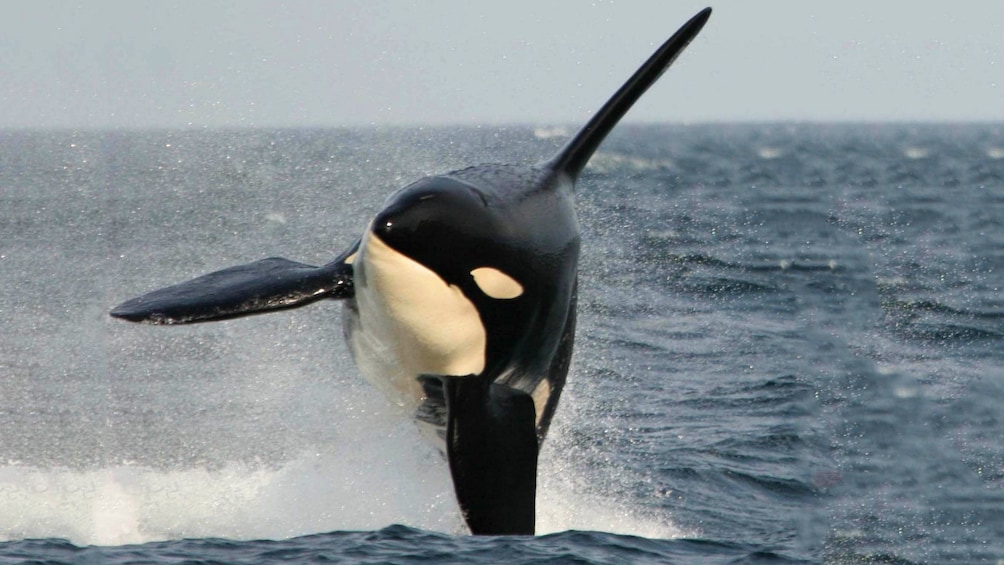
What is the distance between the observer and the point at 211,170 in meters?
95.9

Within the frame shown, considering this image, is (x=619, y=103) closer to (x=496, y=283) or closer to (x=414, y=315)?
(x=496, y=283)

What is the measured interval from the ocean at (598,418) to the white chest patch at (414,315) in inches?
38.7

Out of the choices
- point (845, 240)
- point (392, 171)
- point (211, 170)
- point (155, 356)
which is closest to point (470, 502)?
point (155, 356)

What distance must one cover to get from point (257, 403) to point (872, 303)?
47.8 ft

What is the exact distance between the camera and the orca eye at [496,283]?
8594 mm

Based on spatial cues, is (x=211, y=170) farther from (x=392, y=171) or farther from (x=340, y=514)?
(x=340, y=514)

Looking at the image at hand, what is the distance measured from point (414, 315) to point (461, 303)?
0.31 meters

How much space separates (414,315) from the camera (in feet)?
28.4

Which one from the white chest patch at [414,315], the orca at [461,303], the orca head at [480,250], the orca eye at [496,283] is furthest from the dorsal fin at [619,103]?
the white chest patch at [414,315]

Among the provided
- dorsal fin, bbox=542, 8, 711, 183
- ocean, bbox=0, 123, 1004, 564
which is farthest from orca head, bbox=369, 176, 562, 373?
ocean, bbox=0, 123, 1004, 564

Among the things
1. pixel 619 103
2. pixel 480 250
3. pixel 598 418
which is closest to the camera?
pixel 480 250

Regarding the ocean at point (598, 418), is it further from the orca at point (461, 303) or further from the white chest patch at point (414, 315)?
the white chest patch at point (414, 315)

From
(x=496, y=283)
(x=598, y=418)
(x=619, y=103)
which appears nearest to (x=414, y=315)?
(x=496, y=283)

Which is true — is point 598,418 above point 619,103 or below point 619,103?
below
